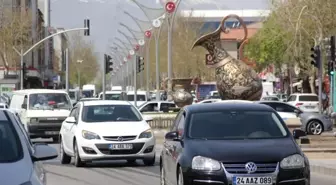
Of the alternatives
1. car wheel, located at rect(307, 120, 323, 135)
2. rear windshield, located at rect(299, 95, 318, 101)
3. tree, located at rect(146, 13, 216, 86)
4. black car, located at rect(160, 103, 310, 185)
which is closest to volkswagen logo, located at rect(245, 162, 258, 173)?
black car, located at rect(160, 103, 310, 185)

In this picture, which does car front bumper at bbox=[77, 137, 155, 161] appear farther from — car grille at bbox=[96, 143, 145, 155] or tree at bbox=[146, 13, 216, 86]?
tree at bbox=[146, 13, 216, 86]

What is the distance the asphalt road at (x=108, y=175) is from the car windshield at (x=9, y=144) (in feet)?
24.4

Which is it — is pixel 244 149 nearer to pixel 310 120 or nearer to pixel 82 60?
pixel 310 120

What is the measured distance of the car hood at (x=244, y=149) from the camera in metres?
11.1

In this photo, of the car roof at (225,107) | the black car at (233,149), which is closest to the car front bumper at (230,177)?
the black car at (233,149)

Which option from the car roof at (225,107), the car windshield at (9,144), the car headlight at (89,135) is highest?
the car roof at (225,107)

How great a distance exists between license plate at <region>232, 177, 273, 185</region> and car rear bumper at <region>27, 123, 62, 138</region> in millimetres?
19819

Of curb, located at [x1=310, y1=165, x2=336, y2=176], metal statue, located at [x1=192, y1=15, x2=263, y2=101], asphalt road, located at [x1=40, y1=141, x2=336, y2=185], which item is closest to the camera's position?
asphalt road, located at [x1=40, y1=141, x2=336, y2=185]

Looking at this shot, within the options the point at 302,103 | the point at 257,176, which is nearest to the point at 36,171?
the point at 257,176

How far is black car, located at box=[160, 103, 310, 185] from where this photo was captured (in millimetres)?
11023

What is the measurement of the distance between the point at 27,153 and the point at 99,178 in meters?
9.06

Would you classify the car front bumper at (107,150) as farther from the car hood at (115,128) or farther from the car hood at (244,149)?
the car hood at (244,149)

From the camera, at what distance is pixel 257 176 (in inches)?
431

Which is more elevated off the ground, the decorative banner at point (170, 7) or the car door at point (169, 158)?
the decorative banner at point (170, 7)
